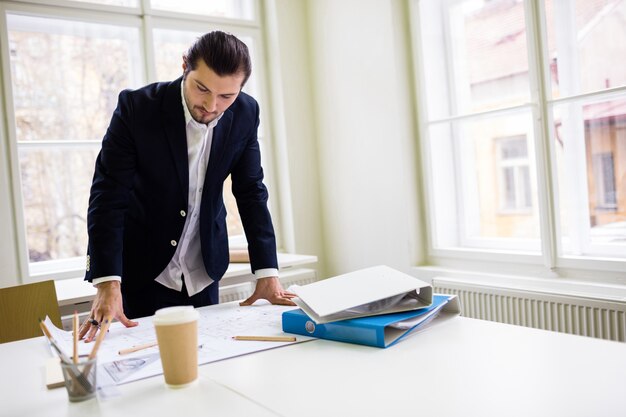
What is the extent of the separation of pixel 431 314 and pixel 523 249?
1.79 m

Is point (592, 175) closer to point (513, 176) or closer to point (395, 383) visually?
point (513, 176)

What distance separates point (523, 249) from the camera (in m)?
2.88

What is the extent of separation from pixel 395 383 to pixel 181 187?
971 millimetres

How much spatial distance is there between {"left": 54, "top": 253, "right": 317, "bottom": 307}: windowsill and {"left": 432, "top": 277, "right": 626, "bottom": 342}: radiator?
841 millimetres

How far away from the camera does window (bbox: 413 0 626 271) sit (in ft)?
8.16

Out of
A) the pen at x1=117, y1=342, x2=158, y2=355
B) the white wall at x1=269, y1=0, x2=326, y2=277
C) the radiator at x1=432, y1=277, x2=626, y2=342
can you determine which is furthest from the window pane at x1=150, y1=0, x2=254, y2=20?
the pen at x1=117, y1=342, x2=158, y2=355

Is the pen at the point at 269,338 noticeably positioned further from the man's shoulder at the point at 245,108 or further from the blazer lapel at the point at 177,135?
the man's shoulder at the point at 245,108

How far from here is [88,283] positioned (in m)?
2.72

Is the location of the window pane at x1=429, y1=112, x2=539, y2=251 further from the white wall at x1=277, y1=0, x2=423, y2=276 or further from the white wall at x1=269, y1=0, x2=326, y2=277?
the white wall at x1=269, y1=0, x2=326, y2=277

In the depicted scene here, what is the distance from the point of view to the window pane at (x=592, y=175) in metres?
2.47

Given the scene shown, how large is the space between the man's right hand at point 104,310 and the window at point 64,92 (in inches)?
69.1

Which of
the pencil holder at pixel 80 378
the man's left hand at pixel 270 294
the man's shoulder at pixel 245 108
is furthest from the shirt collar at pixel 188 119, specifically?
the pencil holder at pixel 80 378

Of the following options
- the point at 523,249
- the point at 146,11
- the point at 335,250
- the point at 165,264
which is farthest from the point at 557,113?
the point at 146,11

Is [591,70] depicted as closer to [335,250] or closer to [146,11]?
[335,250]
